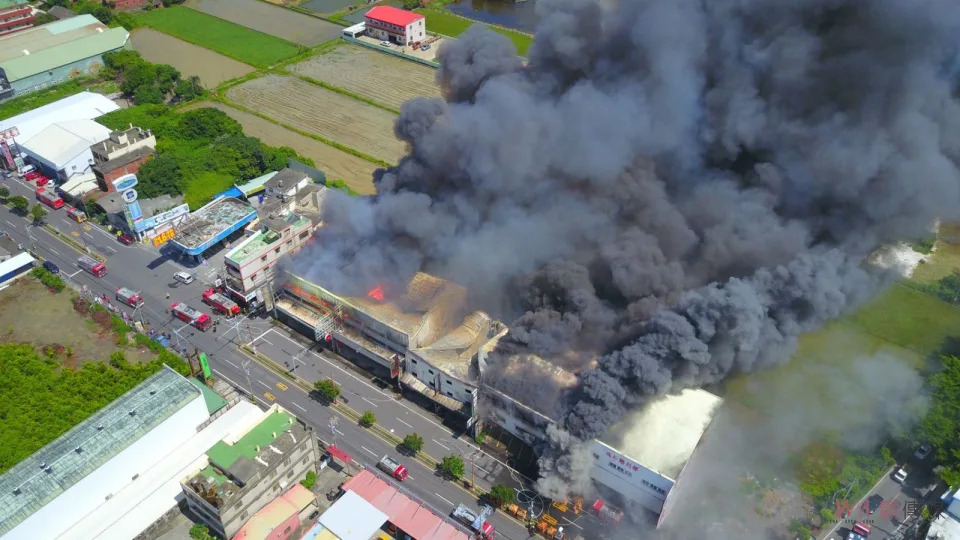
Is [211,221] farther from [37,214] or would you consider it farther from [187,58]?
[187,58]

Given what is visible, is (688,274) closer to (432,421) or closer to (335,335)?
(432,421)

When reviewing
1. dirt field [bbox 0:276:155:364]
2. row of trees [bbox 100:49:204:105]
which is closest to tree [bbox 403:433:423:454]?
dirt field [bbox 0:276:155:364]

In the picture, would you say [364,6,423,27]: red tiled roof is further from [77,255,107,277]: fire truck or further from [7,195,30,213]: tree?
[77,255,107,277]: fire truck

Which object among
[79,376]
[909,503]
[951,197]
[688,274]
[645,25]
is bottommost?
[79,376]

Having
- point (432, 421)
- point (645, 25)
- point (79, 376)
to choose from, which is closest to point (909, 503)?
point (432, 421)

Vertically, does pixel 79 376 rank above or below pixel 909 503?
below

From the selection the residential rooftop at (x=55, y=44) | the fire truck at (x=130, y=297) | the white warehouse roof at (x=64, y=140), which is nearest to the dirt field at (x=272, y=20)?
the residential rooftop at (x=55, y=44)

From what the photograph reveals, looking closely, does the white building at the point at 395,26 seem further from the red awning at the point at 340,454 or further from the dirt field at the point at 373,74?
the red awning at the point at 340,454
